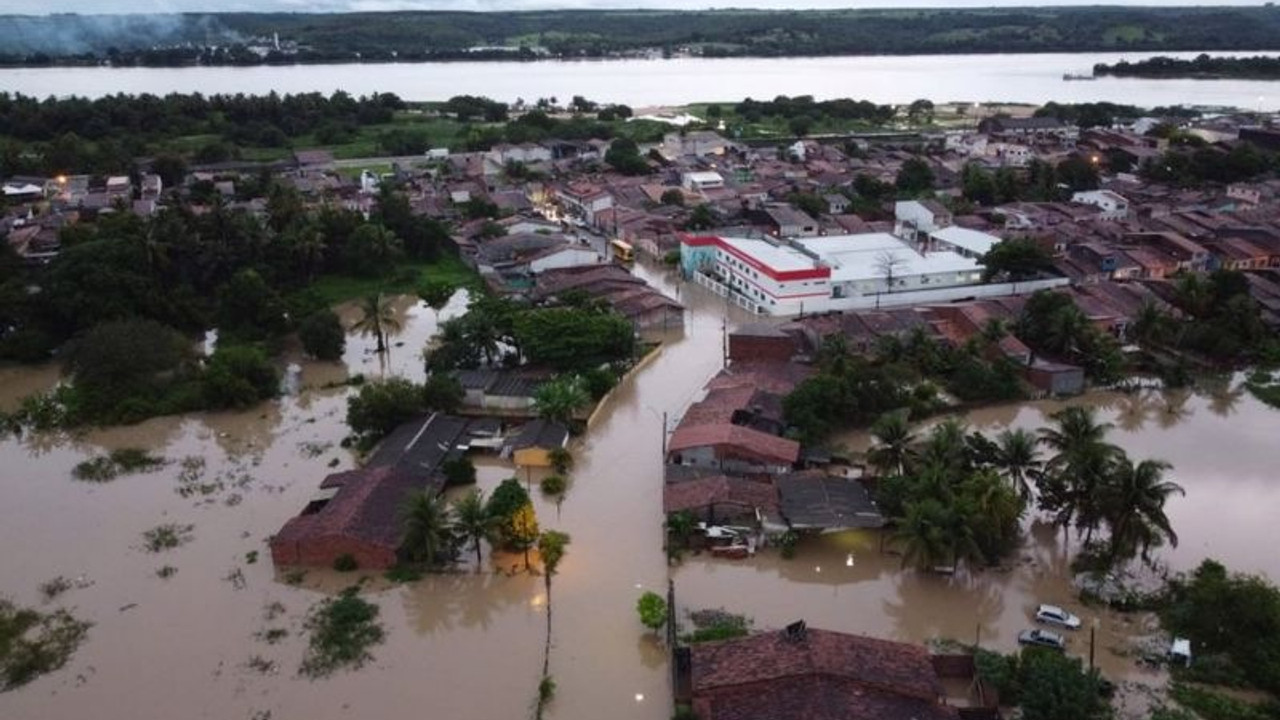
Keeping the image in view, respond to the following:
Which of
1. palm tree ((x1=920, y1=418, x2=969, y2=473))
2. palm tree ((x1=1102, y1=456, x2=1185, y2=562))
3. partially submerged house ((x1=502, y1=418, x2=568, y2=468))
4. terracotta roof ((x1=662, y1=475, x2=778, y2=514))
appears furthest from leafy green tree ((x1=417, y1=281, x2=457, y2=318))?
palm tree ((x1=1102, y1=456, x2=1185, y2=562))

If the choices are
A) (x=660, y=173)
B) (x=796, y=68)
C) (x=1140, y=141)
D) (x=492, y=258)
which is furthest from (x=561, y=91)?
(x=492, y=258)

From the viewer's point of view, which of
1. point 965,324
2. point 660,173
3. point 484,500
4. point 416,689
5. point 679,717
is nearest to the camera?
point 679,717

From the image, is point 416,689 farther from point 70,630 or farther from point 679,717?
point 70,630

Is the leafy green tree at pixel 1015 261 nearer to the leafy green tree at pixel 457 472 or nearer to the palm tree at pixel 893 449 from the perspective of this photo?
the palm tree at pixel 893 449

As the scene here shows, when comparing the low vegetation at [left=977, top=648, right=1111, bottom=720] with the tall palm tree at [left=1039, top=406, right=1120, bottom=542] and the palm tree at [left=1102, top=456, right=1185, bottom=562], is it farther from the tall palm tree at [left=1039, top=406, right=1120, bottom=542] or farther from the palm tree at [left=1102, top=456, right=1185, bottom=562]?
the tall palm tree at [left=1039, top=406, right=1120, bottom=542]

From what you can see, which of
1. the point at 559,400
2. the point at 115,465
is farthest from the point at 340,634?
the point at 115,465

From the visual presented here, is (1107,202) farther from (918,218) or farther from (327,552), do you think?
(327,552)
